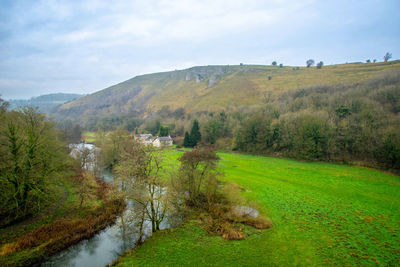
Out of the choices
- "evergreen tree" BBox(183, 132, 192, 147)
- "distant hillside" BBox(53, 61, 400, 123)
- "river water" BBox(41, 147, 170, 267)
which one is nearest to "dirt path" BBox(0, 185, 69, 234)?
"river water" BBox(41, 147, 170, 267)

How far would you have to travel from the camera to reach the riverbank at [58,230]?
51.2 ft

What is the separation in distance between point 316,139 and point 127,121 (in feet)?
310

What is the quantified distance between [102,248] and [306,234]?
62.0ft

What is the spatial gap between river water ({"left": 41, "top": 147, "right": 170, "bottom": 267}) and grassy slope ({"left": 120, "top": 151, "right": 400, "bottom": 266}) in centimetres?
210

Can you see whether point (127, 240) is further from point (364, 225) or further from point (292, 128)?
point (292, 128)

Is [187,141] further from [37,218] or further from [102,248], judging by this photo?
[102,248]

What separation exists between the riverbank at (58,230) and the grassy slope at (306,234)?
22.7 ft

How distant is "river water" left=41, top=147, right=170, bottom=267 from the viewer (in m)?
16.0

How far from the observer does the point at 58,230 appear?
18969 millimetres

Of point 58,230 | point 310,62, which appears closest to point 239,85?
point 310,62

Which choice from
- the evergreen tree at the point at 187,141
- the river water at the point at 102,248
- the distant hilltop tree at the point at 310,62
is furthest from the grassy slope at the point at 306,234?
the distant hilltop tree at the point at 310,62

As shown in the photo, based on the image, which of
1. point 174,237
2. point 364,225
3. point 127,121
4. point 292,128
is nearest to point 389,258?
point 364,225

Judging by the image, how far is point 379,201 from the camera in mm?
23953

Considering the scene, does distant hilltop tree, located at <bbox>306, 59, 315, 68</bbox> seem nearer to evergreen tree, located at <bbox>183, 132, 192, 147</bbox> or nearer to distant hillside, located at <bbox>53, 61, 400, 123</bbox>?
distant hillside, located at <bbox>53, 61, 400, 123</bbox>
